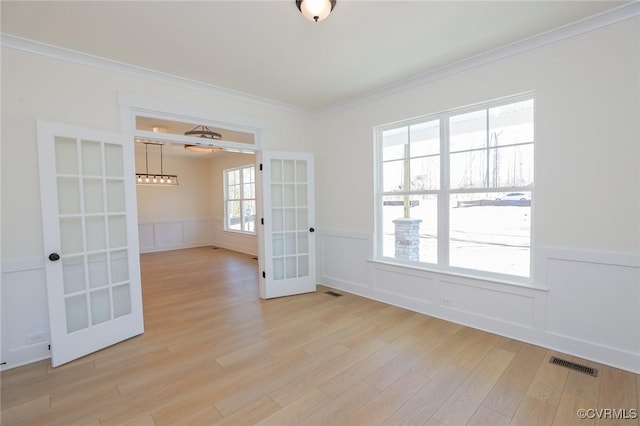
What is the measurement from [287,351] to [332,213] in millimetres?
2337

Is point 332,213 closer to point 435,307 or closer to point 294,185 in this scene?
point 294,185

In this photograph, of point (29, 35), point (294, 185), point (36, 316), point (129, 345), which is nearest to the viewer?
point (29, 35)

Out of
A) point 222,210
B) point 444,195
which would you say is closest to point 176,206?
point 222,210

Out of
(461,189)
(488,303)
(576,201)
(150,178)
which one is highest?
(150,178)

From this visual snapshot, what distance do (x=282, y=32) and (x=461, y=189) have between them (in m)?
2.42

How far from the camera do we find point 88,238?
275 centimetres

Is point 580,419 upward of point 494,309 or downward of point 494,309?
downward

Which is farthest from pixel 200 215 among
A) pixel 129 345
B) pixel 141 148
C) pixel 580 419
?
pixel 580 419

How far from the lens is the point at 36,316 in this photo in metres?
2.60

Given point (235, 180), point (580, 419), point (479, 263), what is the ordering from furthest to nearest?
1. point (235, 180)
2. point (479, 263)
3. point (580, 419)

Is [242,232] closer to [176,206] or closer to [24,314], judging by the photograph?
[176,206]

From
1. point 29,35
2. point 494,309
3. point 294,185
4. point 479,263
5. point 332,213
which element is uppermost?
point 29,35

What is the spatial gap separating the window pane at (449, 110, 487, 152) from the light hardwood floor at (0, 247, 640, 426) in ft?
6.52

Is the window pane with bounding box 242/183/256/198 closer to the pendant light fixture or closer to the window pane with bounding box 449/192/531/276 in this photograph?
the pendant light fixture
